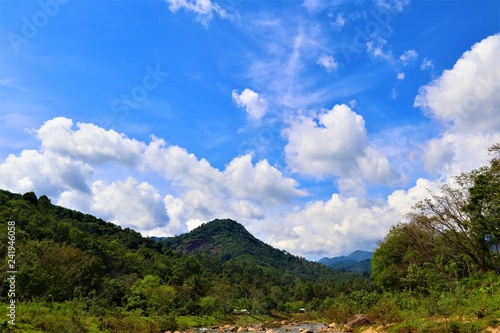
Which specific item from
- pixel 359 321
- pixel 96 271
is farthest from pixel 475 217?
pixel 96 271

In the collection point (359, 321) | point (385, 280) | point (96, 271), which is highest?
point (96, 271)

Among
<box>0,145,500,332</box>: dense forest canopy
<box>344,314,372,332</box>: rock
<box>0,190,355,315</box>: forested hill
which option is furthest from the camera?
<box>0,190,355,315</box>: forested hill

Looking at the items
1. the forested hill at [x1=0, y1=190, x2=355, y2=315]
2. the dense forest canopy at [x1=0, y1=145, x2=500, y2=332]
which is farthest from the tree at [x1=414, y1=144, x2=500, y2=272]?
the forested hill at [x1=0, y1=190, x2=355, y2=315]

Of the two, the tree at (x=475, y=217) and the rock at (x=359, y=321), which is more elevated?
the tree at (x=475, y=217)

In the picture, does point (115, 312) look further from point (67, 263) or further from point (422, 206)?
point (422, 206)

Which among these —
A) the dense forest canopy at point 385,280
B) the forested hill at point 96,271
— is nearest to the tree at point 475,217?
the dense forest canopy at point 385,280

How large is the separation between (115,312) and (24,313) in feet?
46.5

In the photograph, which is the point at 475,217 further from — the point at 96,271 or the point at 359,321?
the point at 96,271

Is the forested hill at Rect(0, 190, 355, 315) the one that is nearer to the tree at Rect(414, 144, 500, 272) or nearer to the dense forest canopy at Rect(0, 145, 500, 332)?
the dense forest canopy at Rect(0, 145, 500, 332)

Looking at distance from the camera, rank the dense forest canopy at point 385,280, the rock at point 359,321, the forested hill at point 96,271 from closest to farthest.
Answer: the dense forest canopy at point 385,280 < the rock at point 359,321 < the forested hill at point 96,271

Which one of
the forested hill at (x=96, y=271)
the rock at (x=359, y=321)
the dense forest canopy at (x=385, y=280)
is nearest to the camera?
the dense forest canopy at (x=385, y=280)

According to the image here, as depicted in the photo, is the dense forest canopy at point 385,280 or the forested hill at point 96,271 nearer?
the dense forest canopy at point 385,280

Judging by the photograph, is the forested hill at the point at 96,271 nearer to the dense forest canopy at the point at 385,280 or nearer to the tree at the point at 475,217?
the dense forest canopy at the point at 385,280

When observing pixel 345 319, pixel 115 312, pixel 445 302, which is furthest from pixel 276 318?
pixel 445 302
